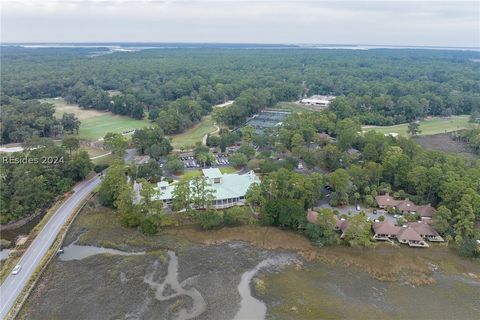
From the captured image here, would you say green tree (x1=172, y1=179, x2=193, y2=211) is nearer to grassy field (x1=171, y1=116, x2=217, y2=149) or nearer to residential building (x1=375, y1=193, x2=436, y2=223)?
residential building (x1=375, y1=193, x2=436, y2=223)

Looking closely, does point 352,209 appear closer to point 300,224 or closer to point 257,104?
point 300,224

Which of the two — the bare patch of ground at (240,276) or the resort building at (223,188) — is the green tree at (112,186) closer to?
the bare patch of ground at (240,276)

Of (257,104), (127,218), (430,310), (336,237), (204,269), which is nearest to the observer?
(430,310)

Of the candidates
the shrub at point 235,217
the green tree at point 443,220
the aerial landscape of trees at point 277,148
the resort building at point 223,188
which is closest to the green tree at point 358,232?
the aerial landscape of trees at point 277,148

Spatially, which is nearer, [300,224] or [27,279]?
[27,279]

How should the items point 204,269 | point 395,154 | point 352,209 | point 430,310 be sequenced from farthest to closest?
point 395,154, point 352,209, point 204,269, point 430,310

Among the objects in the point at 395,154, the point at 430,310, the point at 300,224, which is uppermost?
the point at 395,154

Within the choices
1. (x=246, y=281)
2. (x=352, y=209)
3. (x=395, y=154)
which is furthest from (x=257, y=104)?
(x=246, y=281)
